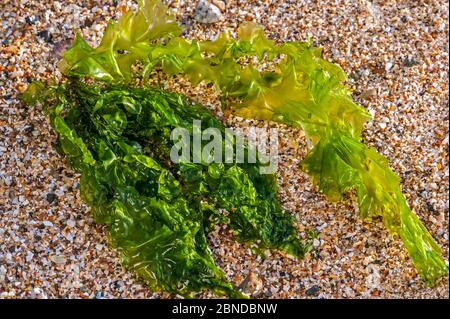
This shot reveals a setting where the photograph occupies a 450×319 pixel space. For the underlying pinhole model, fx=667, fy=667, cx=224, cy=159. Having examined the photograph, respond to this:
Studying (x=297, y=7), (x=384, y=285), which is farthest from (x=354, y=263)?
(x=297, y=7)

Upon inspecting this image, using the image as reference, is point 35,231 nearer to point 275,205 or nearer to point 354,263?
point 275,205

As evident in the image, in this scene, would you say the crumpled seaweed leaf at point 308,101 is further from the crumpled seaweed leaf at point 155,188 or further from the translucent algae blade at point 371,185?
the crumpled seaweed leaf at point 155,188

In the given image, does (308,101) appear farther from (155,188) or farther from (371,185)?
(155,188)

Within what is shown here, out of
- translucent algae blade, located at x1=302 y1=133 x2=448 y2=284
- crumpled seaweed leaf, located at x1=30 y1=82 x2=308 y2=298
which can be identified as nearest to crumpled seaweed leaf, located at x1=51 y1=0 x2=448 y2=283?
translucent algae blade, located at x1=302 y1=133 x2=448 y2=284

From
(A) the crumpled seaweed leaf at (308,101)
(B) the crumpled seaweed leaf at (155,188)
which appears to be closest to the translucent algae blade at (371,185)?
(A) the crumpled seaweed leaf at (308,101)

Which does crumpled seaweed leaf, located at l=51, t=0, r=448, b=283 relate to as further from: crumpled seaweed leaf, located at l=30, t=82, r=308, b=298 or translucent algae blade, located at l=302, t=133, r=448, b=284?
crumpled seaweed leaf, located at l=30, t=82, r=308, b=298

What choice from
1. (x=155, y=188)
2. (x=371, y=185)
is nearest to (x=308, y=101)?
(x=371, y=185)

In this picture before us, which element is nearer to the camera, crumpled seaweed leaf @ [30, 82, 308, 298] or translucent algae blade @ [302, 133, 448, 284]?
crumpled seaweed leaf @ [30, 82, 308, 298]

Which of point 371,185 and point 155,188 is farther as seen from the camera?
point 371,185

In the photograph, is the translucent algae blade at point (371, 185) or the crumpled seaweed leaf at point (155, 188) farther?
the translucent algae blade at point (371, 185)
